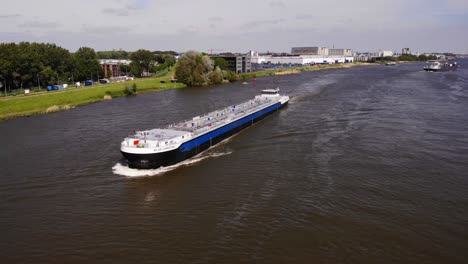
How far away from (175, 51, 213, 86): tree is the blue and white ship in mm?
57992

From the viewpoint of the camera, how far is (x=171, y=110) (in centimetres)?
6450

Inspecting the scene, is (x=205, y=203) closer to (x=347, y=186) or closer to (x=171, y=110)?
(x=347, y=186)

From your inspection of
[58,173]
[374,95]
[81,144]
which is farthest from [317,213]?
[374,95]

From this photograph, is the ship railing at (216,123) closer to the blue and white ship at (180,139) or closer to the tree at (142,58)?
the blue and white ship at (180,139)

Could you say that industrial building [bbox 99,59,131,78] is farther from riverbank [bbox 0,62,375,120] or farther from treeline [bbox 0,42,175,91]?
riverbank [bbox 0,62,375,120]

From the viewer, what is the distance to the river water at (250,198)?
20.3m

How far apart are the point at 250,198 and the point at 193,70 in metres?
88.0

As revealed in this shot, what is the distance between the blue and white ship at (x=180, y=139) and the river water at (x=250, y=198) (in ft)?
4.07

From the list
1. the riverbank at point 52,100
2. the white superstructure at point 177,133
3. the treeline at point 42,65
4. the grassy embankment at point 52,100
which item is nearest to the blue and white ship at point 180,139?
the white superstructure at point 177,133

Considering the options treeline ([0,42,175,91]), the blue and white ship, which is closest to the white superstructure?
the blue and white ship

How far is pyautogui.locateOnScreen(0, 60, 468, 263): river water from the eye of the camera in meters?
20.3

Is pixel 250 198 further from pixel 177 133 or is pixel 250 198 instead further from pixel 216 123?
pixel 216 123

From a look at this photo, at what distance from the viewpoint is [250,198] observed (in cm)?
2644

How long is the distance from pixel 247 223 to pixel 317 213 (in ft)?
16.3
